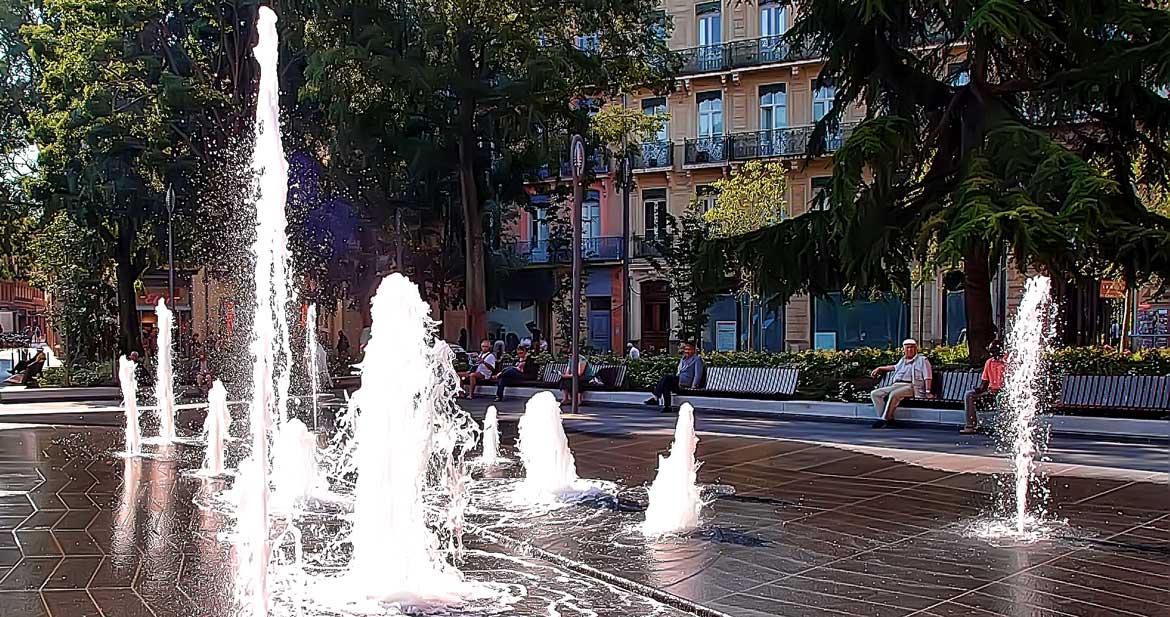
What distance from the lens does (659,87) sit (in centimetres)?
2539

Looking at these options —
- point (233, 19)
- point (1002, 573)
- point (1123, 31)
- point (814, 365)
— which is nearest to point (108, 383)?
point (233, 19)

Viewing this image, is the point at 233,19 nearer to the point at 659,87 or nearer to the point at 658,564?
the point at 659,87

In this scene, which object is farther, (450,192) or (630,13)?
(450,192)

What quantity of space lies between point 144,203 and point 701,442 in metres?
20.1

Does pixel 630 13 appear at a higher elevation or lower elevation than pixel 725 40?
lower

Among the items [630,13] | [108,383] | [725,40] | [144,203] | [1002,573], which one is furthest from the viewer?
[725,40]

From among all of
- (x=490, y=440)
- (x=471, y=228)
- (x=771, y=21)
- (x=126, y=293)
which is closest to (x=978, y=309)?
(x=490, y=440)

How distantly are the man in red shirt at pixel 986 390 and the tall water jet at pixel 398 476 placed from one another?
836cm

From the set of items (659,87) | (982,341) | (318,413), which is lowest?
(318,413)

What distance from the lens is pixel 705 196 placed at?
37.5 m

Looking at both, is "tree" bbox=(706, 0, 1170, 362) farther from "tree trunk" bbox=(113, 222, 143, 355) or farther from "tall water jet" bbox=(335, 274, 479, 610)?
"tree trunk" bbox=(113, 222, 143, 355)

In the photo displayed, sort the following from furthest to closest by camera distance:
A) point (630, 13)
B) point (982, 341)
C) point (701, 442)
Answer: point (630, 13) → point (982, 341) → point (701, 442)

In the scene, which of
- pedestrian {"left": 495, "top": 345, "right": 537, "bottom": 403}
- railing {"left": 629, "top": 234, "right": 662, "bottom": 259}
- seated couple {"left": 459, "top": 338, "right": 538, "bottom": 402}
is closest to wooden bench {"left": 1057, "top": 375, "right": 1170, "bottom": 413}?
pedestrian {"left": 495, "top": 345, "right": 537, "bottom": 403}

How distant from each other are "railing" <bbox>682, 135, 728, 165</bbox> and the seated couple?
18618 mm
